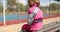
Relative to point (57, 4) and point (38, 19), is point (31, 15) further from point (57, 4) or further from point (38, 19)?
point (57, 4)

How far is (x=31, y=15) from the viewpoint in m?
1.82

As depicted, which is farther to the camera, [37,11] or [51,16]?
[51,16]

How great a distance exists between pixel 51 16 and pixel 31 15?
7507 millimetres

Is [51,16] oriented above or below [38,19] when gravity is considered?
below

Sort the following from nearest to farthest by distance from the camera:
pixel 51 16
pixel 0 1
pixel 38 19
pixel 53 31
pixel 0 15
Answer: pixel 38 19 → pixel 53 31 → pixel 0 15 → pixel 0 1 → pixel 51 16

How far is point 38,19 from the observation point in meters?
1.82

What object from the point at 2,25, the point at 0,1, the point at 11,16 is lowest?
the point at 2,25

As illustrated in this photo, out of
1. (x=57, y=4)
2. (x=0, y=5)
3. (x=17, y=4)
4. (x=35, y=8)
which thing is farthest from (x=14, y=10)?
(x=35, y=8)

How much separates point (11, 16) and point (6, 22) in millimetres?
934

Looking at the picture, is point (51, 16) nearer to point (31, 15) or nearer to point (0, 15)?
point (0, 15)

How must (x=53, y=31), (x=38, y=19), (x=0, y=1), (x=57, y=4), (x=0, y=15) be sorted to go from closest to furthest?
1. (x=38, y=19)
2. (x=53, y=31)
3. (x=0, y=15)
4. (x=0, y=1)
5. (x=57, y=4)

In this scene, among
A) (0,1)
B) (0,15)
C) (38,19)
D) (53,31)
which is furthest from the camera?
(0,1)

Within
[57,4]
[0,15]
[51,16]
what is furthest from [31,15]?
[51,16]

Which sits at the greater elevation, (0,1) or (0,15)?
(0,1)
